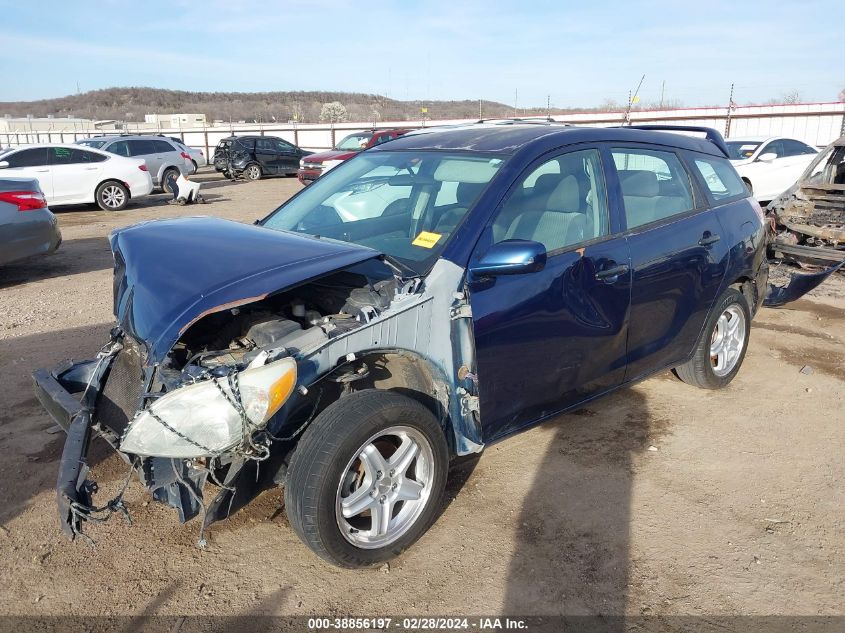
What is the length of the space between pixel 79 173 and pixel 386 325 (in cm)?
1399

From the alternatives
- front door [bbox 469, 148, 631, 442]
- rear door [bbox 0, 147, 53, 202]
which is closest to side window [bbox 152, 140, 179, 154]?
rear door [bbox 0, 147, 53, 202]

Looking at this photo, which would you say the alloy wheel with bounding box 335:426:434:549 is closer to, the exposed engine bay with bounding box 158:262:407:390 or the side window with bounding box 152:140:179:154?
the exposed engine bay with bounding box 158:262:407:390

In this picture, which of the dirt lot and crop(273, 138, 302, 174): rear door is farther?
Answer: crop(273, 138, 302, 174): rear door

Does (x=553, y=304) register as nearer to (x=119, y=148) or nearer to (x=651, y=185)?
(x=651, y=185)

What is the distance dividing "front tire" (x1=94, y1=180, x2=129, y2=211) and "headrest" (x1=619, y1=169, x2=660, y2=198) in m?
13.8

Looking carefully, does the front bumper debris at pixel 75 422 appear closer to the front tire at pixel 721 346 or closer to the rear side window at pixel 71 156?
the front tire at pixel 721 346

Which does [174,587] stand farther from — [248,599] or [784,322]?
[784,322]

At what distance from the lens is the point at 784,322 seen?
6566 mm

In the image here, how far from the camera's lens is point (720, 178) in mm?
4570

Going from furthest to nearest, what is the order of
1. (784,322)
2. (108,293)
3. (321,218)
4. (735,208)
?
(108,293) < (784,322) < (735,208) < (321,218)

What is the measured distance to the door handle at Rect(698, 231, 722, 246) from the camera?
4.07m

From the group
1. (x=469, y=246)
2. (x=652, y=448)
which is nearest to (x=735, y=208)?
(x=652, y=448)

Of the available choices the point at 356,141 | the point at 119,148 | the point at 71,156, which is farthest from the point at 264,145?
the point at 71,156

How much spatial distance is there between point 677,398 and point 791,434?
0.75m
